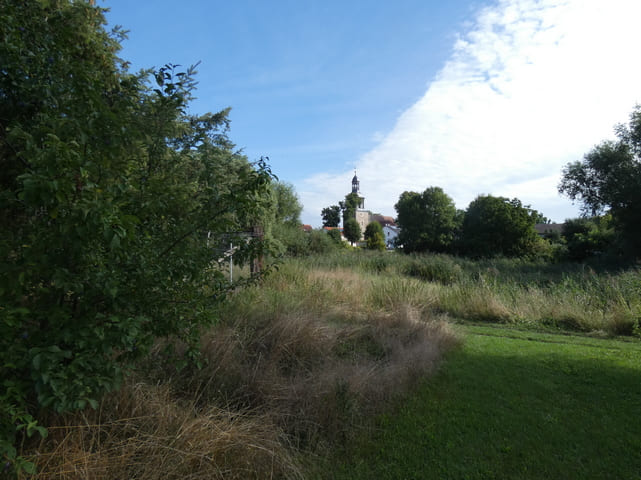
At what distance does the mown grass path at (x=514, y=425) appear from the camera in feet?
8.72

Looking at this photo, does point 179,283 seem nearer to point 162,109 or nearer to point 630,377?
point 162,109

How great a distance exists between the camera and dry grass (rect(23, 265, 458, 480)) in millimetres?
2203

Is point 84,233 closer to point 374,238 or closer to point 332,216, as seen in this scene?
point 374,238

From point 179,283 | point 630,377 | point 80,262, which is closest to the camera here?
point 80,262

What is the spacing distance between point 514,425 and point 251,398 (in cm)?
251

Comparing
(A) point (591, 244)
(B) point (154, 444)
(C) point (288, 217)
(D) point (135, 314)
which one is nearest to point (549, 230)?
(A) point (591, 244)

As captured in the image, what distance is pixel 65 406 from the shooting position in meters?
1.69

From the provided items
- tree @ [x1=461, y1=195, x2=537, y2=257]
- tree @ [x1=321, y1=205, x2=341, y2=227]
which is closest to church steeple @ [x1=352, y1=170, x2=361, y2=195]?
tree @ [x1=321, y1=205, x2=341, y2=227]

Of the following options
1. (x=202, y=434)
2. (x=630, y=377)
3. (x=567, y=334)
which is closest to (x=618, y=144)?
(x=567, y=334)

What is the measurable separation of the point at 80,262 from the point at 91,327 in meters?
0.38

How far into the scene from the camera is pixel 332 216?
82.9 metres

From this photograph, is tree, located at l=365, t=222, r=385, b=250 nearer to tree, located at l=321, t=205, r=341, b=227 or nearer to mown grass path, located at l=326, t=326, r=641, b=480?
tree, located at l=321, t=205, r=341, b=227

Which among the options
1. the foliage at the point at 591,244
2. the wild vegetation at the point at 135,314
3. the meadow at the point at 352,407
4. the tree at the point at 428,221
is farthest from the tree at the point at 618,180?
the wild vegetation at the point at 135,314

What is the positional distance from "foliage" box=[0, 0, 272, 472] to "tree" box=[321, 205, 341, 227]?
80.0 meters
